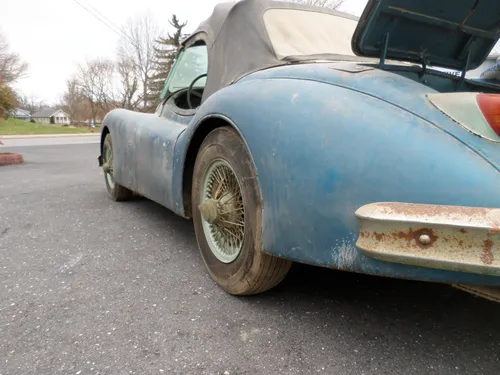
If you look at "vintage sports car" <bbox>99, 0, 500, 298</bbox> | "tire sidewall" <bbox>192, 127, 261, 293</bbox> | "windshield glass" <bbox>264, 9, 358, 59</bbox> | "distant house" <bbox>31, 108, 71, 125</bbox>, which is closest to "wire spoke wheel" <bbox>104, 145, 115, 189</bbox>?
"vintage sports car" <bbox>99, 0, 500, 298</bbox>

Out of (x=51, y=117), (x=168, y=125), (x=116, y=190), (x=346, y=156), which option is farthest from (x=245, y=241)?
(x=51, y=117)

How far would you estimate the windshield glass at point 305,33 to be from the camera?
2.24 m

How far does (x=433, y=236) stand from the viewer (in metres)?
1.17

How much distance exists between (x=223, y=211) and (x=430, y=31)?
4.36 ft

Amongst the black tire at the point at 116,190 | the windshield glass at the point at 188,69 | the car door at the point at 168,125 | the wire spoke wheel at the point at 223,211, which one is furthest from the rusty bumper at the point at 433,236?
the black tire at the point at 116,190

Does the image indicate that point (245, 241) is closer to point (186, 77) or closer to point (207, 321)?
point (207, 321)

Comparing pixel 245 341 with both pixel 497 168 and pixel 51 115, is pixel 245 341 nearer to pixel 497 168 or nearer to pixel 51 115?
pixel 497 168

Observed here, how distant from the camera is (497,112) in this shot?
1.22 metres

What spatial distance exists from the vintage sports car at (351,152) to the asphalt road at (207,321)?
9.9 inches

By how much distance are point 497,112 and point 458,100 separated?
0.13 m

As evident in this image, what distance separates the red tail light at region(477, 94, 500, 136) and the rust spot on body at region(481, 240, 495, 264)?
383mm

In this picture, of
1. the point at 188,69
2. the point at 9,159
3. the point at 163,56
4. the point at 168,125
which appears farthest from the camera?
the point at 163,56

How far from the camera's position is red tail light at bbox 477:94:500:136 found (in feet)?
3.99

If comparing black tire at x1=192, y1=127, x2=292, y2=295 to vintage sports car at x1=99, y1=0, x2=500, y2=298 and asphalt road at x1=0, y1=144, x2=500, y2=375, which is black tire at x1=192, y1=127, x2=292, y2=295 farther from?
asphalt road at x1=0, y1=144, x2=500, y2=375
